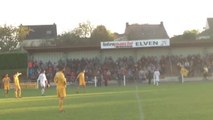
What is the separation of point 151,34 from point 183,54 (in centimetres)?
5879

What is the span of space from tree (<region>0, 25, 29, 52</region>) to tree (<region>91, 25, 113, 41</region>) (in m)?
15.2

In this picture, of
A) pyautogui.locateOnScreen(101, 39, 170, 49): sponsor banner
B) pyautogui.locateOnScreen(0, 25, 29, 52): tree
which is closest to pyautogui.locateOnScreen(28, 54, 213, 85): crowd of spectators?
pyautogui.locateOnScreen(101, 39, 170, 49): sponsor banner

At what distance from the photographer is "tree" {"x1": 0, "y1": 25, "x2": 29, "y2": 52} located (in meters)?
115

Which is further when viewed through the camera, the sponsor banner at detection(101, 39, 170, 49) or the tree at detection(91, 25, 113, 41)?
the tree at detection(91, 25, 113, 41)

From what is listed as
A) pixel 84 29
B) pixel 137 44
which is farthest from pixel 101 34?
pixel 137 44

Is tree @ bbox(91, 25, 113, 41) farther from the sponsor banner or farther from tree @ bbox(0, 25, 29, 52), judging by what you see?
the sponsor banner

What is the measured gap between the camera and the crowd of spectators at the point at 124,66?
195ft

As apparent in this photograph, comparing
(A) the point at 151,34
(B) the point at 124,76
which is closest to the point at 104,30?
(A) the point at 151,34

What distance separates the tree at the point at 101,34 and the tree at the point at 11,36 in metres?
15.2

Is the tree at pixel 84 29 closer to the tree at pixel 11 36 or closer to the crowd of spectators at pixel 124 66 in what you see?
the tree at pixel 11 36

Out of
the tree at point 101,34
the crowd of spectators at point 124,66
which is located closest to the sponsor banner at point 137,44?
the crowd of spectators at point 124,66

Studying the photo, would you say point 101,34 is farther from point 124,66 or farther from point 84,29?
point 124,66

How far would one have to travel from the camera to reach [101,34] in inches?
4779

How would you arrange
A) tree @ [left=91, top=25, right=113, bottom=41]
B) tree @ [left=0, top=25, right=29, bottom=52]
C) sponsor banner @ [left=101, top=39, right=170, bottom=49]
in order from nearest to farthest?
sponsor banner @ [left=101, top=39, right=170, bottom=49] → tree @ [left=0, top=25, right=29, bottom=52] → tree @ [left=91, top=25, right=113, bottom=41]
